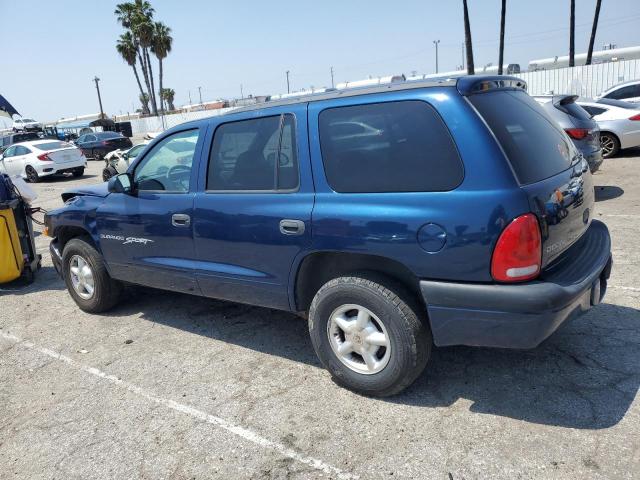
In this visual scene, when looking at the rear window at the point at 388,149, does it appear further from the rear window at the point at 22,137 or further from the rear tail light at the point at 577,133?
the rear window at the point at 22,137

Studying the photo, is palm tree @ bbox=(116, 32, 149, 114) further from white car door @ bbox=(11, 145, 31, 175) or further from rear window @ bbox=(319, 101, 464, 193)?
rear window @ bbox=(319, 101, 464, 193)

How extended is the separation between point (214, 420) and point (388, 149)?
1913 mm

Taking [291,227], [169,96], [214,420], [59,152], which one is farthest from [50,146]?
[169,96]

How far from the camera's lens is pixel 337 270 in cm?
340

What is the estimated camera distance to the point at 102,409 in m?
3.44

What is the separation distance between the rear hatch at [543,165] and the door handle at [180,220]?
7.12 ft

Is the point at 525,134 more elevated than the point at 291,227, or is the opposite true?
the point at 525,134

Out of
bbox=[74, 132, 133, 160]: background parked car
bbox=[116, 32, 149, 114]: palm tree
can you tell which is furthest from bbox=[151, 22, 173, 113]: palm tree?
bbox=[74, 132, 133, 160]: background parked car

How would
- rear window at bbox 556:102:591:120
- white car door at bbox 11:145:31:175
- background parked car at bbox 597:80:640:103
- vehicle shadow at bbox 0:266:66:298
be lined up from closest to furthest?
vehicle shadow at bbox 0:266:66:298, rear window at bbox 556:102:591:120, background parked car at bbox 597:80:640:103, white car door at bbox 11:145:31:175

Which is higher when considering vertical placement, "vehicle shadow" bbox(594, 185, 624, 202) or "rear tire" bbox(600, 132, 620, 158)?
"rear tire" bbox(600, 132, 620, 158)

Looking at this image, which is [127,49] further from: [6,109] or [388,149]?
[388,149]

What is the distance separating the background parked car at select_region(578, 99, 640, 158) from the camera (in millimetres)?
11336

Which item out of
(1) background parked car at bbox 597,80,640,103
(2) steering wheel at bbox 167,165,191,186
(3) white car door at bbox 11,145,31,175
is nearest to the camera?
(2) steering wheel at bbox 167,165,191,186

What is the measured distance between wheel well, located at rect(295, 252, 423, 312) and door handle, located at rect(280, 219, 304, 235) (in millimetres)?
174
